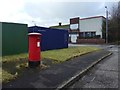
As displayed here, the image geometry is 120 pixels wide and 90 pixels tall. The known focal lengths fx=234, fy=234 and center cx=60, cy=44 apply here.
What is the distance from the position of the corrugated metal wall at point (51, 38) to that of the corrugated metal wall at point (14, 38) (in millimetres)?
3322

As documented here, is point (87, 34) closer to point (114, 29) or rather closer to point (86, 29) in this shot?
point (86, 29)

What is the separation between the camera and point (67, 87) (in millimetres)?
7496

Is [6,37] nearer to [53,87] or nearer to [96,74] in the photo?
[96,74]

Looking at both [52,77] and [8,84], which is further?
[52,77]

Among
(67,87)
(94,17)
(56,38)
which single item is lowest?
(67,87)

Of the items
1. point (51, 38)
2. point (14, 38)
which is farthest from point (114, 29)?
point (14, 38)

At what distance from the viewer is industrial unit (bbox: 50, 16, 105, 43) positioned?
170 feet

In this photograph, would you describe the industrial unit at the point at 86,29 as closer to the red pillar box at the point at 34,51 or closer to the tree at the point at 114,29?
the tree at the point at 114,29

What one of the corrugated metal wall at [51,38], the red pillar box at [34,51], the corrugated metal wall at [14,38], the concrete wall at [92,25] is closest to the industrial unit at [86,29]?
the concrete wall at [92,25]

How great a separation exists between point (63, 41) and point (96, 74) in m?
15.3

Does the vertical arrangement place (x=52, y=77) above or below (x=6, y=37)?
below

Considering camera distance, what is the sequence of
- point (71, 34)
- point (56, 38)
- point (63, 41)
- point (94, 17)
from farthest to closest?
point (71, 34)
point (94, 17)
point (63, 41)
point (56, 38)

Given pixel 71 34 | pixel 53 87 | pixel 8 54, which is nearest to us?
pixel 53 87

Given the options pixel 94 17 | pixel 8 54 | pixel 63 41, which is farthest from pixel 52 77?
pixel 94 17
